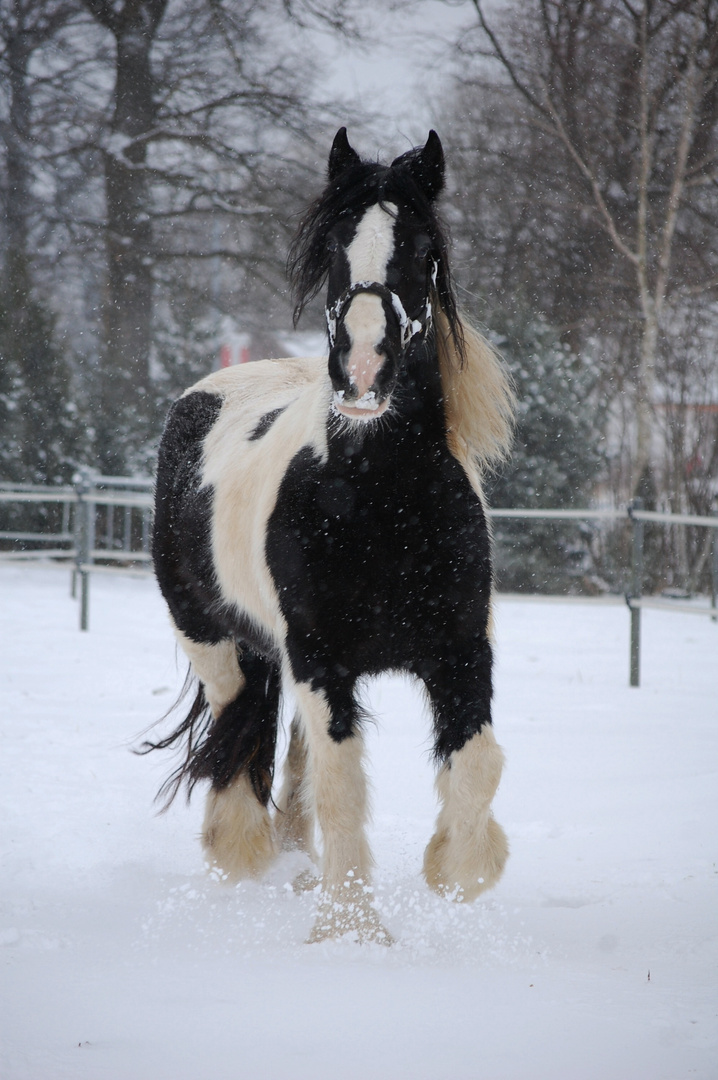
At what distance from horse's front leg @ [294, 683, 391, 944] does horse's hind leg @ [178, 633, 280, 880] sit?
2.72 feet

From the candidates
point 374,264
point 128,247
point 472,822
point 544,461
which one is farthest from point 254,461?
point 128,247

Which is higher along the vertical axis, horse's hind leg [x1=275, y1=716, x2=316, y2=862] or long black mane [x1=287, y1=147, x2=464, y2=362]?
long black mane [x1=287, y1=147, x2=464, y2=362]

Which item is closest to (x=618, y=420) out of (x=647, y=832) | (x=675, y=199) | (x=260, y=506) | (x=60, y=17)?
(x=675, y=199)

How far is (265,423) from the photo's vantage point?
3.13m

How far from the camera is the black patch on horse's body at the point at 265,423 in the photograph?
10.1 ft

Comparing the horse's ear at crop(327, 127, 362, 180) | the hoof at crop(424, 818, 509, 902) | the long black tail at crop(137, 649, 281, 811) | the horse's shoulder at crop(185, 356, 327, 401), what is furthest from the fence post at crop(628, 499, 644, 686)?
the horse's ear at crop(327, 127, 362, 180)

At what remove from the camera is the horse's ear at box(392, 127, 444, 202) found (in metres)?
2.41

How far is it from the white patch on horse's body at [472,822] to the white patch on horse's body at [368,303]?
93 cm

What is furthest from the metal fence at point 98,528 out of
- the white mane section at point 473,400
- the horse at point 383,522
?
the horse at point 383,522

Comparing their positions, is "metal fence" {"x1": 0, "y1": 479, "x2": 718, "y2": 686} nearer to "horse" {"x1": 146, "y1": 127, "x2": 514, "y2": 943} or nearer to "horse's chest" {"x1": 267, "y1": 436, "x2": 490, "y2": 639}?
A: "horse" {"x1": 146, "y1": 127, "x2": 514, "y2": 943}

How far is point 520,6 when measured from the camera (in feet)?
33.3

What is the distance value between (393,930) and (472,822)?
0.40 metres

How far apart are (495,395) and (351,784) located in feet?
3.68

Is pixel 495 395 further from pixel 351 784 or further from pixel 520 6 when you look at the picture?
pixel 520 6
